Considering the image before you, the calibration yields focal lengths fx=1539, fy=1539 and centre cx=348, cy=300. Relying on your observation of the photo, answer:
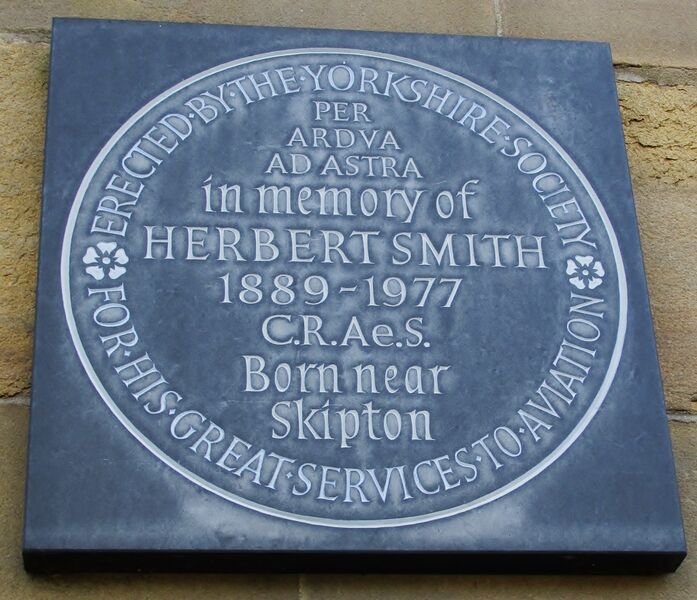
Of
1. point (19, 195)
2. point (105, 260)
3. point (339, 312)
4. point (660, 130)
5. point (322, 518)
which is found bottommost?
point (322, 518)

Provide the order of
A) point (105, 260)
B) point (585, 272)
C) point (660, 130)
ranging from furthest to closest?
point (660, 130) < point (585, 272) < point (105, 260)

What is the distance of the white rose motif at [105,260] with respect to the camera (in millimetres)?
3189

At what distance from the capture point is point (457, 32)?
12.5 ft

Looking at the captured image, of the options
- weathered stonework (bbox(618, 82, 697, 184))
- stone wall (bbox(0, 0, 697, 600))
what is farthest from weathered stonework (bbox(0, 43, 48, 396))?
weathered stonework (bbox(618, 82, 697, 184))

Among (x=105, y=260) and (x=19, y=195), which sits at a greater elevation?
(x=19, y=195)

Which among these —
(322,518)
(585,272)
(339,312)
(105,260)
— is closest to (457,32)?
(585,272)

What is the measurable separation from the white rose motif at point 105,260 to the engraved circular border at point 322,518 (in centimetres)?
5

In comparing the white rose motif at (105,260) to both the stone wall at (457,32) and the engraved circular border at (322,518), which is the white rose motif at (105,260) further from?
the stone wall at (457,32)

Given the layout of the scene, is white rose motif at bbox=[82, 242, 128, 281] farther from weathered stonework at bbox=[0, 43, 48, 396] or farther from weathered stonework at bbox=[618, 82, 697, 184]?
weathered stonework at bbox=[618, 82, 697, 184]

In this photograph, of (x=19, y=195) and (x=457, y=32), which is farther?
(x=457, y=32)

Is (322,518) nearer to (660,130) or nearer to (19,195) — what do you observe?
(19,195)

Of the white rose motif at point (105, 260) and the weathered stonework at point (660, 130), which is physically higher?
the weathered stonework at point (660, 130)

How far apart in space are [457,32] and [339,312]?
0.96m

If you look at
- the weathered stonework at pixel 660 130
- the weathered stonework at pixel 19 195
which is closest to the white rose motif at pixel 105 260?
the weathered stonework at pixel 19 195
